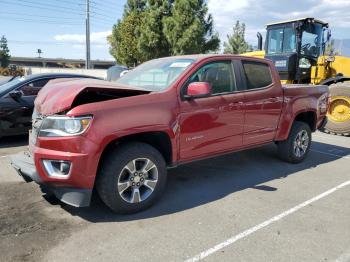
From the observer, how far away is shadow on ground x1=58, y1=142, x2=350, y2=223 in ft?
13.8

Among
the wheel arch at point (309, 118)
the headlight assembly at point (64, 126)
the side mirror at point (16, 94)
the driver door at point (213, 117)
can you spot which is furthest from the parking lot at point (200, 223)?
the side mirror at point (16, 94)

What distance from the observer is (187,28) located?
22.6 m

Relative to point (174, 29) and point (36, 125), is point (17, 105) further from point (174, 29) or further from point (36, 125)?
point (174, 29)

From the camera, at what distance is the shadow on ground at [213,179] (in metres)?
4.20

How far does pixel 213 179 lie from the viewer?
5.42 meters

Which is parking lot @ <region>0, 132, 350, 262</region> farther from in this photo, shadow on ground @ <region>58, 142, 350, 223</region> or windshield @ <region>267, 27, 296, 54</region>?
windshield @ <region>267, 27, 296, 54</region>

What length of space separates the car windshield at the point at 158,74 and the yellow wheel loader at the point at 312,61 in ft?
20.5

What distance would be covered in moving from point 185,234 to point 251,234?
27.1 inches

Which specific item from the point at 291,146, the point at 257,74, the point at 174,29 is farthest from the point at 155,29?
the point at 257,74

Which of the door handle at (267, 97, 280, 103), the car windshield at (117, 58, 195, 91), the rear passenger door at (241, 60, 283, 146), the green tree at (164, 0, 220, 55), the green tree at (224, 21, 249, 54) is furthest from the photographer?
the green tree at (224, 21, 249, 54)

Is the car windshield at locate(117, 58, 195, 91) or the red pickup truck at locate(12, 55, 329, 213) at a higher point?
the car windshield at locate(117, 58, 195, 91)

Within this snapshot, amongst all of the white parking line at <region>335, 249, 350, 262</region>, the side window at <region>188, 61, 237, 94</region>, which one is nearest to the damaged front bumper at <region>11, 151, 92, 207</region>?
the side window at <region>188, 61, 237, 94</region>

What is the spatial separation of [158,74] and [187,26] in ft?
61.6

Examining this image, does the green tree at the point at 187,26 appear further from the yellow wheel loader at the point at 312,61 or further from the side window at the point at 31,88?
the side window at the point at 31,88
